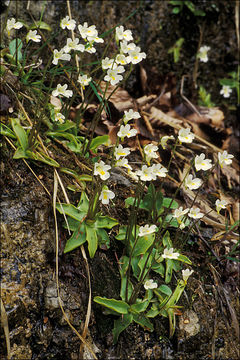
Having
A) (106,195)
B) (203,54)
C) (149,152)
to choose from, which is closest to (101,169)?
(106,195)

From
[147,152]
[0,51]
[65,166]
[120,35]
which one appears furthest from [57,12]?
[147,152]

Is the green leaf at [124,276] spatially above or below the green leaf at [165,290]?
above

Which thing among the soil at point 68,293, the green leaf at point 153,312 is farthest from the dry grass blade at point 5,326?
A: the green leaf at point 153,312

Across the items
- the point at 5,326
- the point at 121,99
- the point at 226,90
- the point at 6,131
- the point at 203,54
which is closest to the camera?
the point at 5,326

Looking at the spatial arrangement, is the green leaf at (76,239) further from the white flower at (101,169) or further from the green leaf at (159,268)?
the green leaf at (159,268)

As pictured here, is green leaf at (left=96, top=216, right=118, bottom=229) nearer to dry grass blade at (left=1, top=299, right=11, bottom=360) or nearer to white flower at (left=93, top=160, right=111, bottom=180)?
white flower at (left=93, top=160, right=111, bottom=180)

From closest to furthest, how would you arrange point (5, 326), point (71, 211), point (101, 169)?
point (5, 326) < point (101, 169) < point (71, 211)

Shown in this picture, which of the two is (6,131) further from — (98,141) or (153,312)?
(153,312)

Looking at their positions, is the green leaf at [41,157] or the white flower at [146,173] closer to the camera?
the white flower at [146,173]
